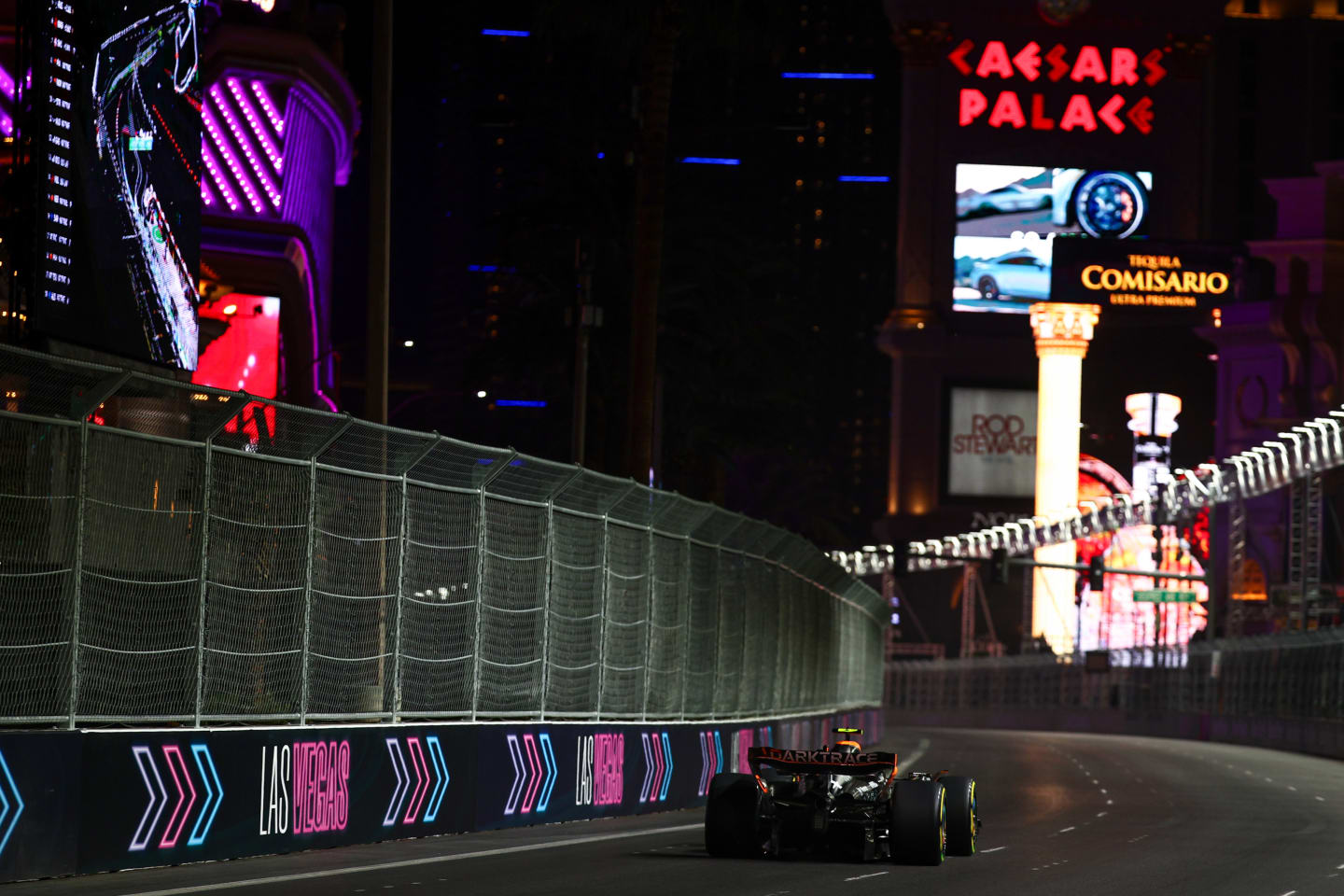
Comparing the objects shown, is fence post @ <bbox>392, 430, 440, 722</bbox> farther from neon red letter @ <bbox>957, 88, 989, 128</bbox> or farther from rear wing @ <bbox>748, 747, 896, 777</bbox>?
neon red letter @ <bbox>957, 88, 989, 128</bbox>

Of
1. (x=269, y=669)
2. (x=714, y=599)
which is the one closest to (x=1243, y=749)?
(x=714, y=599)

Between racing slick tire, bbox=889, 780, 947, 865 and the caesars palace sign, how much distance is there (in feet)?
350

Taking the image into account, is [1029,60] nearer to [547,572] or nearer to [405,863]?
[547,572]

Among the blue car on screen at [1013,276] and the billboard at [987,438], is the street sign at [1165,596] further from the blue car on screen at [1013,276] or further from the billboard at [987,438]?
the blue car on screen at [1013,276]

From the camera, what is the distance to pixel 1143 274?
10706 cm

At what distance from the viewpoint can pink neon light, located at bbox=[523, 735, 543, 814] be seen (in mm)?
21078

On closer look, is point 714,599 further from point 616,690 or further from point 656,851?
point 656,851

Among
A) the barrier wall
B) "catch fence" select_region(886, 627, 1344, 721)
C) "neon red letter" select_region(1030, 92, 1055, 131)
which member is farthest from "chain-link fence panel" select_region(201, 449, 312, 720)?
"neon red letter" select_region(1030, 92, 1055, 131)

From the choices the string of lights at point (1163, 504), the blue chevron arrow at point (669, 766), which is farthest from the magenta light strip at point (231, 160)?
the blue chevron arrow at point (669, 766)

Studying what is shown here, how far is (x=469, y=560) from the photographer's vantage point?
2031 centimetres

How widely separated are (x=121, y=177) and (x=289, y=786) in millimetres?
10990

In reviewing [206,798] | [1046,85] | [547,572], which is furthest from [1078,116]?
[206,798]

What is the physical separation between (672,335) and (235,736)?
39.1m

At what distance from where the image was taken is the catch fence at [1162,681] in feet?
192
